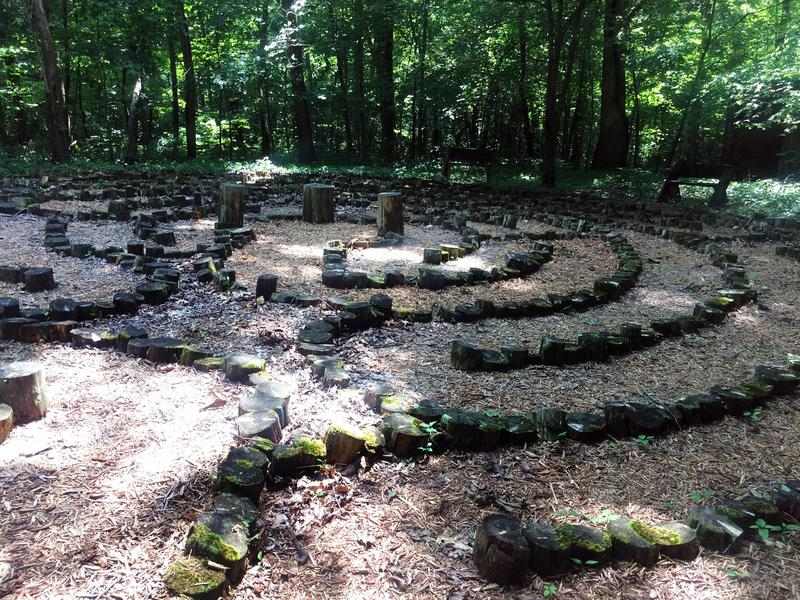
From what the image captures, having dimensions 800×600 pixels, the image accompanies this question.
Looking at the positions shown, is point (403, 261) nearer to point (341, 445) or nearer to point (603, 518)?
point (341, 445)

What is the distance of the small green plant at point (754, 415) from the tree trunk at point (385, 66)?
18215mm

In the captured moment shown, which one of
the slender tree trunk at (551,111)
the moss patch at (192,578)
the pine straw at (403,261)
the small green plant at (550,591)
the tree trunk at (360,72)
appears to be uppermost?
the tree trunk at (360,72)

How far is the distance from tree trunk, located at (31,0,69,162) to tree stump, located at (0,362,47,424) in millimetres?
15904

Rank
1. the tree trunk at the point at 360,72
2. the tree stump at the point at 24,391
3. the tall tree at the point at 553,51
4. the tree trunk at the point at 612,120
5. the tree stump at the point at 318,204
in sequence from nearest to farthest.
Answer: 1. the tree stump at the point at 24,391
2. the tree stump at the point at 318,204
3. the tall tree at the point at 553,51
4. the tree trunk at the point at 612,120
5. the tree trunk at the point at 360,72

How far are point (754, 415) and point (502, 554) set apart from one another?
2.50 m

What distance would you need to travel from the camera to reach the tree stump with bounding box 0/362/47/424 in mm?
3160

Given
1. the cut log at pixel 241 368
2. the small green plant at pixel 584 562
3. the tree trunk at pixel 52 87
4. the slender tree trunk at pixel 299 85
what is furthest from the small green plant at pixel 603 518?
the slender tree trunk at pixel 299 85

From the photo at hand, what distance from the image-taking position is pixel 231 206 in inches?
373

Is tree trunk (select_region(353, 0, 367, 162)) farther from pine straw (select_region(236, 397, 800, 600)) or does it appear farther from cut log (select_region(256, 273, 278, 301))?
pine straw (select_region(236, 397, 800, 600))

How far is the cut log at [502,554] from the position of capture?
89.8 inches

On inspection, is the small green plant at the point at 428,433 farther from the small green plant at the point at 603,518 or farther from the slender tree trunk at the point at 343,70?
the slender tree trunk at the point at 343,70

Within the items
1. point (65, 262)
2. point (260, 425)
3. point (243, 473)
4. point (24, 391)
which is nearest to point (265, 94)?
point (65, 262)

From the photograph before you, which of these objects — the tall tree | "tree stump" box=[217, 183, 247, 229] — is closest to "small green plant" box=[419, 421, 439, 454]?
"tree stump" box=[217, 183, 247, 229]

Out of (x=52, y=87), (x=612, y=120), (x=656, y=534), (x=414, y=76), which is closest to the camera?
(x=656, y=534)
